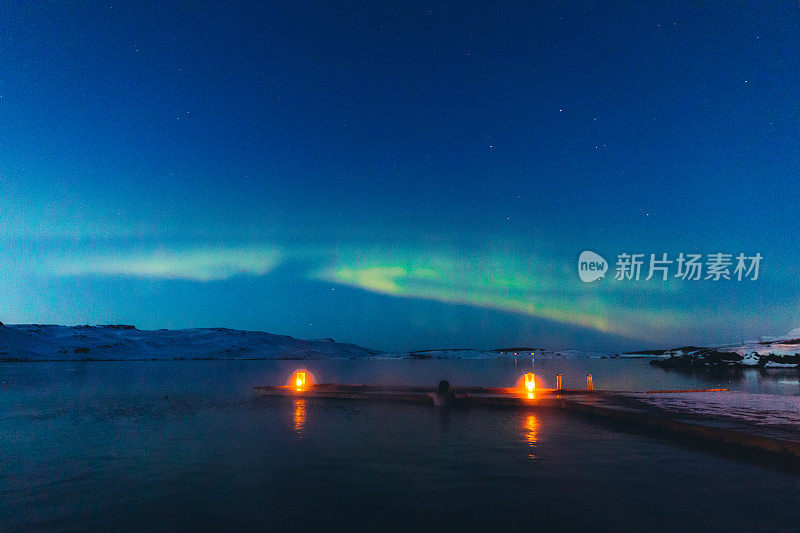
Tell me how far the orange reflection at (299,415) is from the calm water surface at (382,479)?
0.38 metres

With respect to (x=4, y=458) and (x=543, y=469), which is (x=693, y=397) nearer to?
(x=543, y=469)

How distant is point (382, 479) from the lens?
17.9 m

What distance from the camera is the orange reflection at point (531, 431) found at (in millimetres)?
23109

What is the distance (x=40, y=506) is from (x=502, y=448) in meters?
16.8

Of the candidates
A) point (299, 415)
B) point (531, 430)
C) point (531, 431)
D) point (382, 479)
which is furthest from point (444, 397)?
Result: point (382, 479)

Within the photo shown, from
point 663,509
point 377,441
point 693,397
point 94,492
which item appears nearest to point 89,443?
point 94,492

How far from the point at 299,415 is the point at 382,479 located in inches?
753

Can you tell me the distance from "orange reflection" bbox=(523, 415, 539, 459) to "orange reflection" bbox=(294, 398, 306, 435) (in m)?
12.0

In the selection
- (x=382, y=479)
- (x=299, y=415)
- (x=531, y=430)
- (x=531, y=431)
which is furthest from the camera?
(x=299, y=415)

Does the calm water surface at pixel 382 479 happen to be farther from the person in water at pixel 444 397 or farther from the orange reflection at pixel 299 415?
the person in water at pixel 444 397

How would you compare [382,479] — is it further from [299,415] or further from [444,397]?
[444,397]

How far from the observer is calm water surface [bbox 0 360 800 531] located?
44.4ft

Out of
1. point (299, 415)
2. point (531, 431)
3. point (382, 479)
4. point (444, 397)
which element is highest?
point (444, 397)

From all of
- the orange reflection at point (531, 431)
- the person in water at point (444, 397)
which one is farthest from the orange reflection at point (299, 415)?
the orange reflection at point (531, 431)
